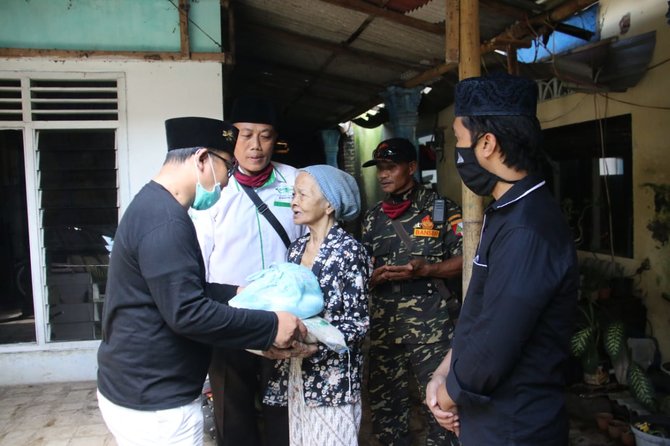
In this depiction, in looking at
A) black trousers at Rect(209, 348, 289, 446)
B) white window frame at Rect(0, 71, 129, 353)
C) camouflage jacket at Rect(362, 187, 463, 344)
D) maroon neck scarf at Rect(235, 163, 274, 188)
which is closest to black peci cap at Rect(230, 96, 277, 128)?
maroon neck scarf at Rect(235, 163, 274, 188)

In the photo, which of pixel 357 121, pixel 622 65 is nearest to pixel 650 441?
pixel 622 65

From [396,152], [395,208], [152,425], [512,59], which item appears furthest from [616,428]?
[152,425]

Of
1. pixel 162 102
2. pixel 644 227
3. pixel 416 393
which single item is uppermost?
pixel 162 102

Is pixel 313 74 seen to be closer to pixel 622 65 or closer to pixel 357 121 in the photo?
pixel 357 121

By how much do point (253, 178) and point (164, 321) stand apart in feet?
3.93

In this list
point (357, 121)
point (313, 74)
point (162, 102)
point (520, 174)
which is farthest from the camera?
point (357, 121)

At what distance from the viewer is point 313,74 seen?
6.57 meters

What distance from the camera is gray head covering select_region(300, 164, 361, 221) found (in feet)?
7.71

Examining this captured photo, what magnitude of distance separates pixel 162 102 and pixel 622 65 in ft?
13.1

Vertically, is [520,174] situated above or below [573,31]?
below

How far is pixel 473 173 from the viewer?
1558mm

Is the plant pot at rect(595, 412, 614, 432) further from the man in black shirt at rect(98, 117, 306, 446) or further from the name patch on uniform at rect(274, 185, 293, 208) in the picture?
the man in black shirt at rect(98, 117, 306, 446)

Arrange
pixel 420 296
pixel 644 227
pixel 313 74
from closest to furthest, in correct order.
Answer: pixel 420 296 → pixel 644 227 → pixel 313 74

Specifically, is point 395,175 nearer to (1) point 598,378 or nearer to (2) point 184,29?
(2) point 184,29
